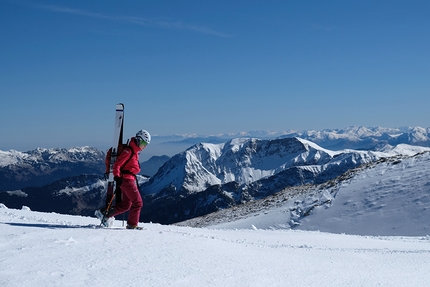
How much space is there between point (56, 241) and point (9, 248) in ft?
2.41

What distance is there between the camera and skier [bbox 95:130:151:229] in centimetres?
874

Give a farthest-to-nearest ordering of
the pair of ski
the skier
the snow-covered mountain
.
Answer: the snow-covered mountain
the pair of ski
the skier

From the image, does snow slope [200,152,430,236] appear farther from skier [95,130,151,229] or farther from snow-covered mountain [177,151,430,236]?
skier [95,130,151,229]

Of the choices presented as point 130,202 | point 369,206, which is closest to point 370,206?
point 369,206

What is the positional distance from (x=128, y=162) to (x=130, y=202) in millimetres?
962

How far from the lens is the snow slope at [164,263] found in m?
5.21

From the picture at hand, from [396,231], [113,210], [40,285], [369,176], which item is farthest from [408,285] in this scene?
[369,176]

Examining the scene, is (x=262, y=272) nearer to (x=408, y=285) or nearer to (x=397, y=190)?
(x=408, y=285)

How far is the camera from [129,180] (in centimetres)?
876

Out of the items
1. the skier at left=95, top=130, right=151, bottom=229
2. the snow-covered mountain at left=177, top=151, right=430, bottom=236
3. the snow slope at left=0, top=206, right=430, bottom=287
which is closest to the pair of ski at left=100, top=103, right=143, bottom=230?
the skier at left=95, top=130, right=151, bottom=229

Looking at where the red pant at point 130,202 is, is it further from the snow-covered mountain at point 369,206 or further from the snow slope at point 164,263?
the snow-covered mountain at point 369,206

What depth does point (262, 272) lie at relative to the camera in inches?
240

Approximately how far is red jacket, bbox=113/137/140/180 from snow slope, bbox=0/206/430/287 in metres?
1.42

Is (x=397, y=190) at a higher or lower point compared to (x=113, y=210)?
lower
